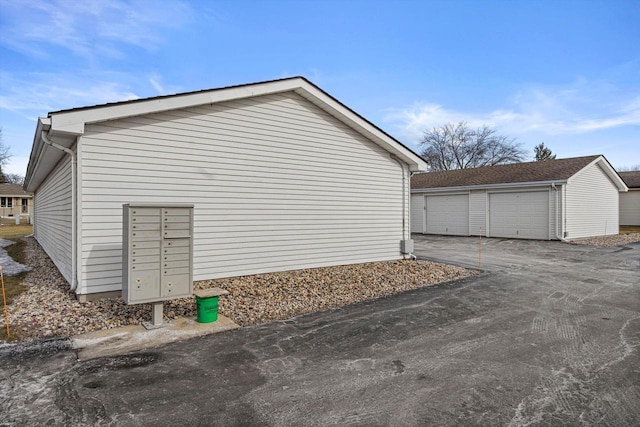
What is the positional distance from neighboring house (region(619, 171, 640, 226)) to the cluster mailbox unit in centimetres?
3274

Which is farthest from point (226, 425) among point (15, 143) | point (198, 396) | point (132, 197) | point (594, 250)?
point (15, 143)

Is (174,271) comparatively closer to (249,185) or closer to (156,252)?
(156,252)

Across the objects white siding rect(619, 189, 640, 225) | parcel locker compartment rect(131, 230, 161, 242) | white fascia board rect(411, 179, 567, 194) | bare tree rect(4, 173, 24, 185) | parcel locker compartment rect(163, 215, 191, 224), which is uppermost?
bare tree rect(4, 173, 24, 185)

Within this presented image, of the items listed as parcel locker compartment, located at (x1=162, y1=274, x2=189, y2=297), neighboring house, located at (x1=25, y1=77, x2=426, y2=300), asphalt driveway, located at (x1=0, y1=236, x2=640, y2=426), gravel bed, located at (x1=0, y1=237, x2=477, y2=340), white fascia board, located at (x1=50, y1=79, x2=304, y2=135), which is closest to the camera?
asphalt driveway, located at (x1=0, y1=236, x2=640, y2=426)

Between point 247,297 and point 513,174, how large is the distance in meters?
17.2

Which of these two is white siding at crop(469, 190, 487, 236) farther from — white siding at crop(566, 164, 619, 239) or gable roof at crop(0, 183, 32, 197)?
gable roof at crop(0, 183, 32, 197)

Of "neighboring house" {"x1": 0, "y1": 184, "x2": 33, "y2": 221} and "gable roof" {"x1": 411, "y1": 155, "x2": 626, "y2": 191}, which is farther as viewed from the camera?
"neighboring house" {"x1": 0, "y1": 184, "x2": 33, "y2": 221}

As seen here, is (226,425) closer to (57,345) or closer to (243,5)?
(57,345)

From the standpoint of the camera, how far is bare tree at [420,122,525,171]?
41.4 metres

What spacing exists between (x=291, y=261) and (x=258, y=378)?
5173 mm

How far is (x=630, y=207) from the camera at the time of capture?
27.0 m

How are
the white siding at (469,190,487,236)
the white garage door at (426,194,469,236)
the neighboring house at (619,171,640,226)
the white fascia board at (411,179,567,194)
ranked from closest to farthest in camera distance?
the white fascia board at (411,179,567,194) < the white siding at (469,190,487,236) < the white garage door at (426,194,469,236) < the neighboring house at (619,171,640,226)

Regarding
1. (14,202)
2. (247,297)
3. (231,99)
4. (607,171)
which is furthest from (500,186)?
(14,202)

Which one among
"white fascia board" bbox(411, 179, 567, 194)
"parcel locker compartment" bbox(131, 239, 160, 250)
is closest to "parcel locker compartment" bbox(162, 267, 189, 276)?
"parcel locker compartment" bbox(131, 239, 160, 250)
